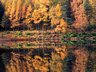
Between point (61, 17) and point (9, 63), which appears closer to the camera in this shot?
point (9, 63)

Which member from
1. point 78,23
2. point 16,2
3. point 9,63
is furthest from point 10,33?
point 9,63

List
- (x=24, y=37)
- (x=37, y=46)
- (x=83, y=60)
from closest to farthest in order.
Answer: (x=83, y=60)
(x=37, y=46)
(x=24, y=37)

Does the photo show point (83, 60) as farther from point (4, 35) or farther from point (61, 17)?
point (4, 35)

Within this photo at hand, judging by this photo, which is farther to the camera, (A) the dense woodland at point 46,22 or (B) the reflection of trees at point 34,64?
(A) the dense woodland at point 46,22

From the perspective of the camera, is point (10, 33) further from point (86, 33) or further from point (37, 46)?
point (86, 33)

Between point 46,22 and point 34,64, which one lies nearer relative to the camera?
point 34,64

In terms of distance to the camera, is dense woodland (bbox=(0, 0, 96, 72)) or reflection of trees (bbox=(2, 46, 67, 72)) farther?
dense woodland (bbox=(0, 0, 96, 72))

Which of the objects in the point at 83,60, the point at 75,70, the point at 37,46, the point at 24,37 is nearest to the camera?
the point at 75,70

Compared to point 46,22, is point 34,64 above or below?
below

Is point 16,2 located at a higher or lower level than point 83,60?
higher
